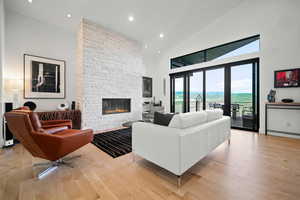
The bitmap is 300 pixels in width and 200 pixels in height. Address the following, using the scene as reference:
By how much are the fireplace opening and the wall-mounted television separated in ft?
15.4

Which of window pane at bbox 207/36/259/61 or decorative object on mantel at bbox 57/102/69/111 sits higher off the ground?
window pane at bbox 207/36/259/61

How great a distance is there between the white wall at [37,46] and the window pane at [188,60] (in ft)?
14.2

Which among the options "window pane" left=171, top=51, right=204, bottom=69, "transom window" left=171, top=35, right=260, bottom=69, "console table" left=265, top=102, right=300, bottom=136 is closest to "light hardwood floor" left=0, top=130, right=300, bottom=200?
"console table" left=265, top=102, right=300, bottom=136

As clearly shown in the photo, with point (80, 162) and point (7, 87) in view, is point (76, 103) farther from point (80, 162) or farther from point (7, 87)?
point (80, 162)

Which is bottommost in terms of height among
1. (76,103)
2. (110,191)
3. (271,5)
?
(110,191)

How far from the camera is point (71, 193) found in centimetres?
137

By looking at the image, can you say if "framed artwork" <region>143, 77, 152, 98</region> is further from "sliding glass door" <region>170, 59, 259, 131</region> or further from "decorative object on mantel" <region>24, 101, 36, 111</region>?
"decorative object on mantel" <region>24, 101, 36, 111</region>

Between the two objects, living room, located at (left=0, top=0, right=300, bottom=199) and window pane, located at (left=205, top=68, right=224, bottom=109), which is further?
window pane, located at (left=205, top=68, right=224, bottom=109)

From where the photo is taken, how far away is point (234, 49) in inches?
171

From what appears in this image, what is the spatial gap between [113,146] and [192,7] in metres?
4.54

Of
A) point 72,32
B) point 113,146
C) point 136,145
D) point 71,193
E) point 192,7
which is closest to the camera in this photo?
point 71,193

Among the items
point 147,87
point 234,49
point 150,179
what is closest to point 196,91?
point 234,49

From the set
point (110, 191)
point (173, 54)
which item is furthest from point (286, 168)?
point (173, 54)

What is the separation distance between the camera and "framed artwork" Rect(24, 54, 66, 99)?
3.42 metres
